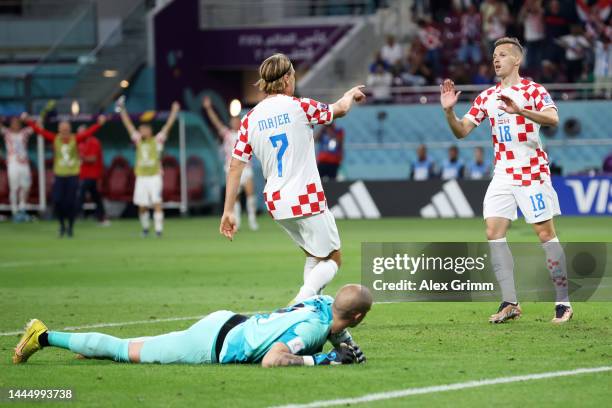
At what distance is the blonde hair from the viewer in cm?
959

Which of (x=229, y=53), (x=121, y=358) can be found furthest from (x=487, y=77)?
(x=121, y=358)

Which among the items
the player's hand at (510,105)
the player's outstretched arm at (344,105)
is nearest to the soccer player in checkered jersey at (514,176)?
the player's hand at (510,105)

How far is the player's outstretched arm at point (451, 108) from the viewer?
10883 mm

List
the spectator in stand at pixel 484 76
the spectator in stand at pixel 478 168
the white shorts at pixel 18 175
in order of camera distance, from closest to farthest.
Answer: the spectator in stand at pixel 478 168, the white shorts at pixel 18 175, the spectator in stand at pixel 484 76

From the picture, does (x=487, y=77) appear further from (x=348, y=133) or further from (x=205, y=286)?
(x=205, y=286)

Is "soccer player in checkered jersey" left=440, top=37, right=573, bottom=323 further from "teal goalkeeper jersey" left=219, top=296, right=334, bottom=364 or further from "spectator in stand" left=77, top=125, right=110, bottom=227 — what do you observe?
"spectator in stand" left=77, top=125, right=110, bottom=227

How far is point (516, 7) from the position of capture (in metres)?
34.3

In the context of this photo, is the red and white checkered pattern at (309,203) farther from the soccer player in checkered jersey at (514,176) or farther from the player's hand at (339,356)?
the soccer player in checkered jersey at (514,176)

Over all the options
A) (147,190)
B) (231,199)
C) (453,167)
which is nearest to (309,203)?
(231,199)

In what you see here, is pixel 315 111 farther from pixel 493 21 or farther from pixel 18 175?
pixel 493 21

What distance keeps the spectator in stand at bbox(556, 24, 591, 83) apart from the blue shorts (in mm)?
25692

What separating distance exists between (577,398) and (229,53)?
3325 centimetres

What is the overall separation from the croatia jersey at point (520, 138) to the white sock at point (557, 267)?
63cm

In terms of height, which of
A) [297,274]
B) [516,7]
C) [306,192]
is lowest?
[297,274]
